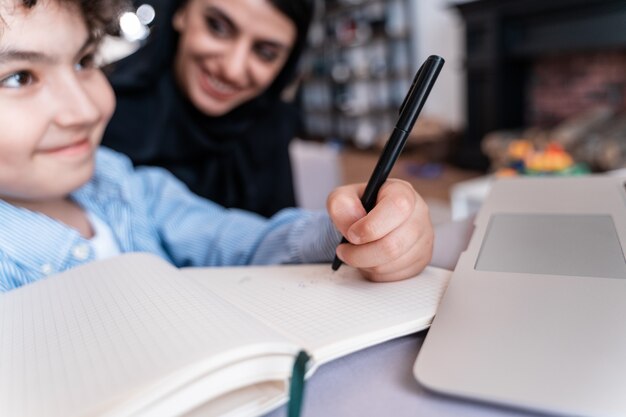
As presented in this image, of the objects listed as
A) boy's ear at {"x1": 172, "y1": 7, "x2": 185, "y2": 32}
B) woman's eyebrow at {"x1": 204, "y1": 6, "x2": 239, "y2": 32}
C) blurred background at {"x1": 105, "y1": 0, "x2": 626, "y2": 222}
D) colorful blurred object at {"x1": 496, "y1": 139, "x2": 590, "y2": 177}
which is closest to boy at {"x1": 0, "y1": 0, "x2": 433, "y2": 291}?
woman's eyebrow at {"x1": 204, "y1": 6, "x2": 239, "y2": 32}

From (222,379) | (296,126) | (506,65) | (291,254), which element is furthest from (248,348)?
(506,65)

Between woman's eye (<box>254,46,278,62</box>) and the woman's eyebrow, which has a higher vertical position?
the woman's eyebrow

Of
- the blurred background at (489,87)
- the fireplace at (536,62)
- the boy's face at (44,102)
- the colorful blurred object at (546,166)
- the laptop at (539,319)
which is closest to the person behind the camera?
the laptop at (539,319)

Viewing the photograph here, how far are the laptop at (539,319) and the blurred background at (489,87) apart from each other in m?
1.15

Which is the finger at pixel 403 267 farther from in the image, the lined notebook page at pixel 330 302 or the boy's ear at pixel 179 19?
the boy's ear at pixel 179 19

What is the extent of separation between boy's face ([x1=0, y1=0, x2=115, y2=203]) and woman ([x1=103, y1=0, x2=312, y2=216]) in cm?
42

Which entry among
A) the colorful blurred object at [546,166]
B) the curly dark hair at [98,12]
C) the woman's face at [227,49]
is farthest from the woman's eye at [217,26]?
the colorful blurred object at [546,166]

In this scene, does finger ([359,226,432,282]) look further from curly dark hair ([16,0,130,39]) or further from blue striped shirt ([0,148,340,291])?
curly dark hair ([16,0,130,39])

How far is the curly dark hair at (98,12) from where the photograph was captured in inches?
19.9

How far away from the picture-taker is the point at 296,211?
0.63 metres

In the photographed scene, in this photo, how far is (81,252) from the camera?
54cm

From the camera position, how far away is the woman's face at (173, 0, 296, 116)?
881 millimetres

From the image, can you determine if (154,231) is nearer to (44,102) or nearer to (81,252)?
(81,252)

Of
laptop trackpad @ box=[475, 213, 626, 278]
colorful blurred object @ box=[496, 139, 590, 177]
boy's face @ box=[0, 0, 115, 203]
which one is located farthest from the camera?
colorful blurred object @ box=[496, 139, 590, 177]
